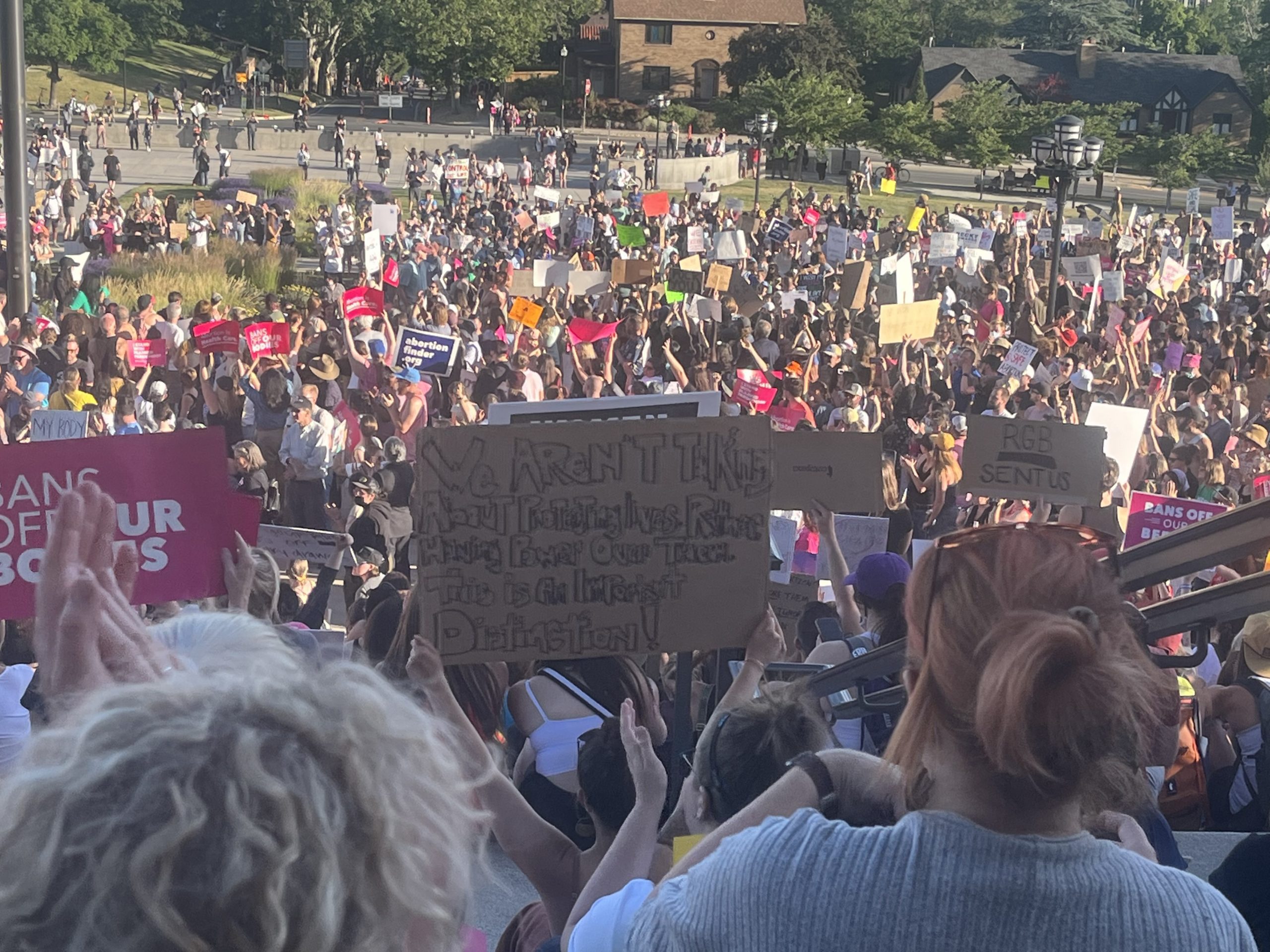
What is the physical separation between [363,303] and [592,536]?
Answer: 11515mm

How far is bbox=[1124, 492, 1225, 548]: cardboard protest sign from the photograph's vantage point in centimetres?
703

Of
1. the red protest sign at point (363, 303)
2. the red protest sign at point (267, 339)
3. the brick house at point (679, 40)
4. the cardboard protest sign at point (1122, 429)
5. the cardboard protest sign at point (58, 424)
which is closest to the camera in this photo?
the cardboard protest sign at point (58, 424)

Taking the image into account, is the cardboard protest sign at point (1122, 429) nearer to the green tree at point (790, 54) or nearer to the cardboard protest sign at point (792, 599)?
the cardboard protest sign at point (792, 599)

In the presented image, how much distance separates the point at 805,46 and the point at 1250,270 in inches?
1905

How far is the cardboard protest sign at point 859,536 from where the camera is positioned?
6855 mm

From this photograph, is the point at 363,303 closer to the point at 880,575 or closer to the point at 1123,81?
the point at 880,575

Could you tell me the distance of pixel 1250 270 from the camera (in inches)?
1088

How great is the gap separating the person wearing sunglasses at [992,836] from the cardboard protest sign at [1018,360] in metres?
11.7

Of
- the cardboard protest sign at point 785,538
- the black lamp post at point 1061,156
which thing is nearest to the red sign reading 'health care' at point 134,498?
the cardboard protest sign at point 785,538

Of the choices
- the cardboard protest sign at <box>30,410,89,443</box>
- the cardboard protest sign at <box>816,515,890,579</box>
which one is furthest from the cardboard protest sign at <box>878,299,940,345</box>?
the cardboard protest sign at <box>30,410,89,443</box>

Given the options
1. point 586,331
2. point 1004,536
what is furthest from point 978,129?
point 1004,536

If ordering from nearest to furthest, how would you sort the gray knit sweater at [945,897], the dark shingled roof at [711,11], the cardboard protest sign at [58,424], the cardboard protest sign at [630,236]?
the gray knit sweater at [945,897] → the cardboard protest sign at [58,424] → the cardboard protest sign at [630,236] → the dark shingled roof at [711,11]

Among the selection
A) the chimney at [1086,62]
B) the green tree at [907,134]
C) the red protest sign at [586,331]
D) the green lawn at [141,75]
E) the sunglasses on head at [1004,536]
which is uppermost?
the chimney at [1086,62]

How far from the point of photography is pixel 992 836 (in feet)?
5.72
